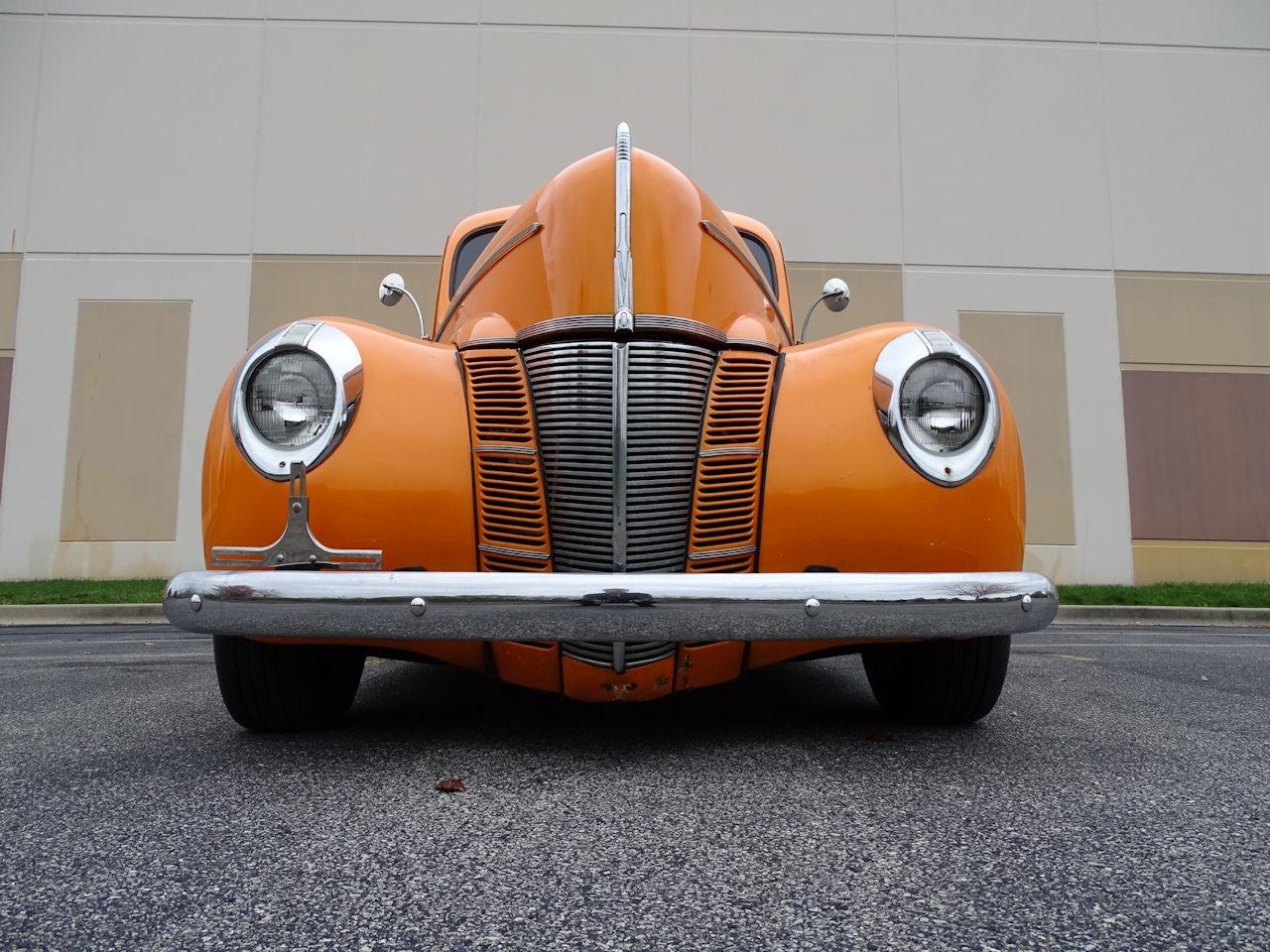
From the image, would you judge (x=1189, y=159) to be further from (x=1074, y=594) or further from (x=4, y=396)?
(x=4, y=396)

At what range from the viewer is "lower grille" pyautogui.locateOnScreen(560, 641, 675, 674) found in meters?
1.92

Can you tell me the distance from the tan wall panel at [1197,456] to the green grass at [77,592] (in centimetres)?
997

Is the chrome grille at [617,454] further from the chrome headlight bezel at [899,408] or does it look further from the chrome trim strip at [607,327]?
the chrome headlight bezel at [899,408]

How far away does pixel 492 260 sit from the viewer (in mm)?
2631

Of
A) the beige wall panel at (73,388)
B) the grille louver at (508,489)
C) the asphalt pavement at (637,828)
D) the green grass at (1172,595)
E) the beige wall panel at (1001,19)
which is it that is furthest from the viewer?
the beige wall panel at (1001,19)

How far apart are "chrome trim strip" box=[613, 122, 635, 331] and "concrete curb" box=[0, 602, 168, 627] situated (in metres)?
6.06

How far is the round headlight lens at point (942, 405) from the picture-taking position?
2.01 m

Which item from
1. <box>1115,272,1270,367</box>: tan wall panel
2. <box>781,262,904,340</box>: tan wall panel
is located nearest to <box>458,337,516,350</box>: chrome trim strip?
<box>781,262,904,340</box>: tan wall panel

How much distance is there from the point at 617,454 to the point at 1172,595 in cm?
790

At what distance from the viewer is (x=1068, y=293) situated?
31.0 feet

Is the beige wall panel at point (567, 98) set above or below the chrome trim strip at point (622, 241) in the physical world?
above

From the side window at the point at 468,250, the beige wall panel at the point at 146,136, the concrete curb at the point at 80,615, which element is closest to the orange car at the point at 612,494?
the side window at the point at 468,250

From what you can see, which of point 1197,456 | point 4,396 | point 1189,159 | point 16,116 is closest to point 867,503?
point 1197,456

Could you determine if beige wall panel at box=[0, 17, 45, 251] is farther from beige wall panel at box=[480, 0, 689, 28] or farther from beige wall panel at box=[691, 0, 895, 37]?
beige wall panel at box=[691, 0, 895, 37]
